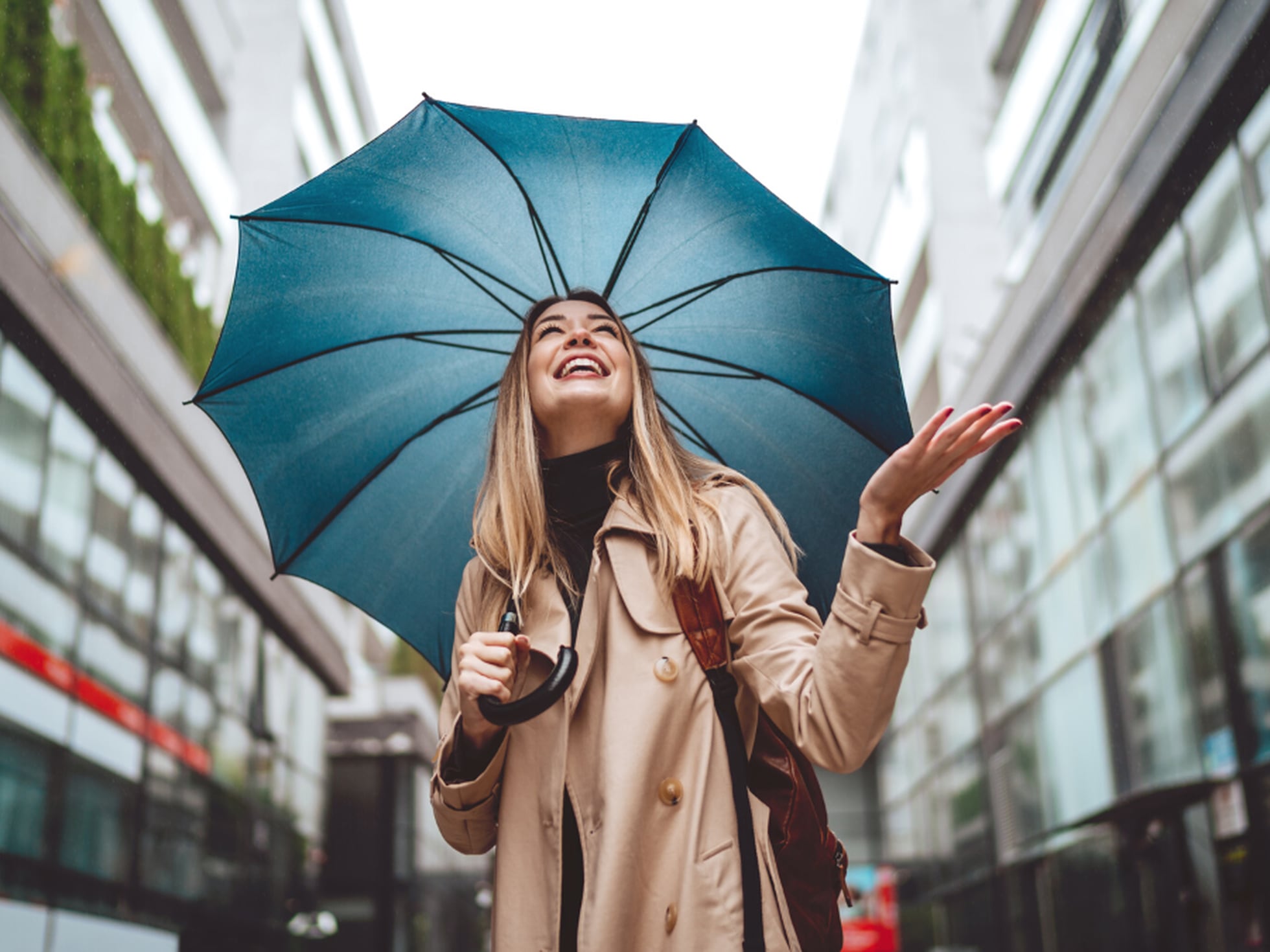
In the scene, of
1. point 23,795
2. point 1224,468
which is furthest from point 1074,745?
point 23,795

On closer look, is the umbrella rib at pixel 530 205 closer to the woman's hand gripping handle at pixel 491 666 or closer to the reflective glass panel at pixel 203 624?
the woman's hand gripping handle at pixel 491 666

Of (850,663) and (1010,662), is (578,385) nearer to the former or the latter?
(850,663)

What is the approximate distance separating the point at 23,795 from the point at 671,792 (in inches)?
352

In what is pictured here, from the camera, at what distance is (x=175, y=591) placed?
572 inches

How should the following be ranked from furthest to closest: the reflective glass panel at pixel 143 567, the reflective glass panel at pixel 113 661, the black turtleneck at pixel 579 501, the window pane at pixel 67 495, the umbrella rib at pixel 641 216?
the reflective glass panel at pixel 143 567
the reflective glass panel at pixel 113 661
the window pane at pixel 67 495
the umbrella rib at pixel 641 216
the black turtleneck at pixel 579 501

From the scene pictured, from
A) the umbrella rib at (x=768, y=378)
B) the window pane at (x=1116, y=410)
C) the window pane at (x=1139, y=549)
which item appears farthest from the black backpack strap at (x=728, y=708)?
the window pane at (x=1116, y=410)

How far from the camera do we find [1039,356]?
14.8 m

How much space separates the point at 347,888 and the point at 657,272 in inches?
1087

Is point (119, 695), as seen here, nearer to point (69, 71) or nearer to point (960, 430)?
point (69, 71)

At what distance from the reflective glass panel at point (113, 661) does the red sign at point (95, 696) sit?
0.10 m

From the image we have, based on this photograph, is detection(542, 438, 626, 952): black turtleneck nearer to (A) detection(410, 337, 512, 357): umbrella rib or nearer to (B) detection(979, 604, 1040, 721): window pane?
(A) detection(410, 337, 512, 357): umbrella rib

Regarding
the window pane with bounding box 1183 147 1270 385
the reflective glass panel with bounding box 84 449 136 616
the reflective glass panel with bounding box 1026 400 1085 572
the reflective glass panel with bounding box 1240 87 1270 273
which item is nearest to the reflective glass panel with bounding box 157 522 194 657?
the reflective glass panel with bounding box 84 449 136 616

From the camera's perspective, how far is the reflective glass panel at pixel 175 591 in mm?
14008

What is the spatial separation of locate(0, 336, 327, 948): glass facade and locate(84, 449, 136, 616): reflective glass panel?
1.0 inches
